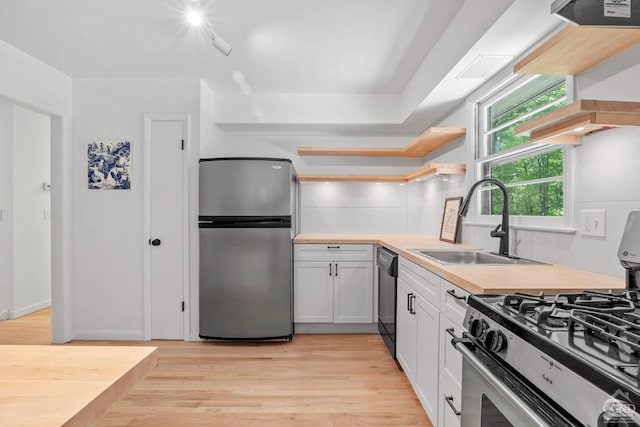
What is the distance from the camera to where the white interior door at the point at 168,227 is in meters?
3.34

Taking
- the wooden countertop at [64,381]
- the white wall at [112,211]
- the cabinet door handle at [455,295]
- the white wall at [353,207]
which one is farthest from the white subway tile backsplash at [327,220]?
the wooden countertop at [64,381]

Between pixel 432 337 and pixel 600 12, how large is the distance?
60.0 inches

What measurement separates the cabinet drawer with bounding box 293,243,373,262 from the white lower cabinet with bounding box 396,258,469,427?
0.90 m

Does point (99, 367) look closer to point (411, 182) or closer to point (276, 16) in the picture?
point (276, 16)

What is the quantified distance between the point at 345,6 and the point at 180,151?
2.02 meters

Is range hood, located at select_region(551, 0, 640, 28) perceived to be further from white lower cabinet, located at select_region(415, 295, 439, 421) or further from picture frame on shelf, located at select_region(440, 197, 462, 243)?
picture frame on shelf, located at select_region(440, 197, 462, 243)

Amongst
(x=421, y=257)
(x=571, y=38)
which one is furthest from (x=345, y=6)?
(x=421, y=257)

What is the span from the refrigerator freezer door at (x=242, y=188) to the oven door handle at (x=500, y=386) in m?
2.22

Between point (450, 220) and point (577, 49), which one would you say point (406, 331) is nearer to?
point (450, 220)

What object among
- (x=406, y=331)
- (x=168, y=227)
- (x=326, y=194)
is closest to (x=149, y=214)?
(x=168, y=227)

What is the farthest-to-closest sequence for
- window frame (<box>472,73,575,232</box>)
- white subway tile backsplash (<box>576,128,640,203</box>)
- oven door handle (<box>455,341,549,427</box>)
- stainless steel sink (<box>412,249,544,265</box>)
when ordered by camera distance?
stainless steel sink (<box>412,249,544,265</box>) < window frame (<box>472,73,575,232</box>) < white subway tile backsplash (<box>576,128,640,203</box>) < oven door handle (<box>455,341,549,427</box>)

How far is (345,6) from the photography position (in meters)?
2.15

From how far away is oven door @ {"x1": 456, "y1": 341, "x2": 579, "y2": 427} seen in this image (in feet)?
2.61

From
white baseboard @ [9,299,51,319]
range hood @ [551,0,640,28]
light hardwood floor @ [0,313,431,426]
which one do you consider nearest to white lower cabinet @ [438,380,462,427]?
light hardwood floor @ [0,313,431,426]
